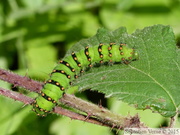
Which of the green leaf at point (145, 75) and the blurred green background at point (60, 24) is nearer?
the green leaf at point (145, 75)

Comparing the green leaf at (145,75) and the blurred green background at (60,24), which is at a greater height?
the blurred green background at (60,24)

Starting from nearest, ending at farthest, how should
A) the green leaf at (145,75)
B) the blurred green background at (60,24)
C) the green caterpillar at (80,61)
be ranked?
the green leaf at (145,75), the green caterpillar at (80,61), the blurred green background at (60,24)

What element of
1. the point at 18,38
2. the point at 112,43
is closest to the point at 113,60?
the point at 112,43

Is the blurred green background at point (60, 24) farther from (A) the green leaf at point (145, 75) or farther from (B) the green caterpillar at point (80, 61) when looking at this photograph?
(A) the green leaf at point (145, 75)

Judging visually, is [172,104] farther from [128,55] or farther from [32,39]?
[32,39]

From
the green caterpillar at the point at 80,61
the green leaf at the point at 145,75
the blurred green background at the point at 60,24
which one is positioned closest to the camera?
the green leaf at the point at 145,75

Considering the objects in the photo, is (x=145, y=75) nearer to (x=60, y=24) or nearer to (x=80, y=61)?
(x=80, y=61)

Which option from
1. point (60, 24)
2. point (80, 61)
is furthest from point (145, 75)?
Result: point (60, 24)

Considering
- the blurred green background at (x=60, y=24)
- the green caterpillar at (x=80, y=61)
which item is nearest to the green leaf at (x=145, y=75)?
the green caterpillar at (x=80, y=61)
